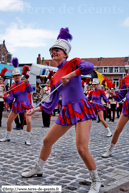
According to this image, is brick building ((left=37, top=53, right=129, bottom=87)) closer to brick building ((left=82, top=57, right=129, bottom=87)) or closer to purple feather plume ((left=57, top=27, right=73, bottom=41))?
brick building ((left=82, top=57, right=129, bottom=87))

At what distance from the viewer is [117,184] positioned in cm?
379

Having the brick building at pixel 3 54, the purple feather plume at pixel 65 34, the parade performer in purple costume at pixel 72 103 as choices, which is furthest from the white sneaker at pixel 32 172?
the brick building at pixel 3 54

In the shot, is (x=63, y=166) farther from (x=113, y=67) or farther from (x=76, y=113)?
(x=113, y=67)

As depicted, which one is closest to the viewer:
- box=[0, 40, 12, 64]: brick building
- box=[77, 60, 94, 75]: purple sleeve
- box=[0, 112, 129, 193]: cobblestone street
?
box=[77, 60, 94, 75]: purple sleeve

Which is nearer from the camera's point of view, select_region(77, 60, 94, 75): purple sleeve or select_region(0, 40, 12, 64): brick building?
select_region(77, 60, 94, 75): purple sleeve

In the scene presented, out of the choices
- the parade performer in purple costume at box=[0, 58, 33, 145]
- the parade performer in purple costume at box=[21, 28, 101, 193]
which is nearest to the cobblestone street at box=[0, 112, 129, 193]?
the parade performer in purple costume at box=[21, 28, 101, 193]

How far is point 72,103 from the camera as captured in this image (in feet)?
11.7

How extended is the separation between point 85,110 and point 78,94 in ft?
0.78

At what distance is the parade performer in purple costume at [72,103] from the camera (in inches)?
132

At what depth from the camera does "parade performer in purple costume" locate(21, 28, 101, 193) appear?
3.35 meters

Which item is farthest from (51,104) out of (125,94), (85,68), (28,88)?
(28,88)

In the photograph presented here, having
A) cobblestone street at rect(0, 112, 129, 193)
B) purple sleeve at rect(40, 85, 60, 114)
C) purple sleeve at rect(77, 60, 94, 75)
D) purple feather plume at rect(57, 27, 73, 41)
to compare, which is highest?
purple feather plume at rect(57, 27, 73, 41)

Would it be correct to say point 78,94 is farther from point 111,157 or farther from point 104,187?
point 111,157

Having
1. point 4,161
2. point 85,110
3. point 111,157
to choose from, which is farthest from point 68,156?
point 85,110
